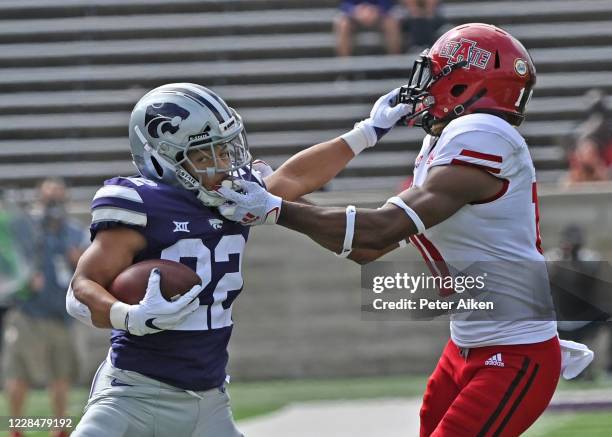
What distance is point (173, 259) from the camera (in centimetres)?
363

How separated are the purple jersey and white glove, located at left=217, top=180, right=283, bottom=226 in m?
0.08

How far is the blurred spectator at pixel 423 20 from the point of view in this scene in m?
10.7

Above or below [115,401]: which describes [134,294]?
above

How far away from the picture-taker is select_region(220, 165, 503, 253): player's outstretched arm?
3.65 m

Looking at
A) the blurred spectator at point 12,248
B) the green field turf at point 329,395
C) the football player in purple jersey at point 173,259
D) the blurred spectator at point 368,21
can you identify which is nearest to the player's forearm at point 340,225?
the football player in purple jersey at point 173,259

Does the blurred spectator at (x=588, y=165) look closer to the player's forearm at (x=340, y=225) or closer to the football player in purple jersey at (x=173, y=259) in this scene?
the player's forearm at (x=340, y=225)

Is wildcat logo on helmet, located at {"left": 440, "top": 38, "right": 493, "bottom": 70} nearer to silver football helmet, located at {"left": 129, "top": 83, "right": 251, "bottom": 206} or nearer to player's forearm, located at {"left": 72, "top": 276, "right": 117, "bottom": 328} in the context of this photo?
silver football helmet, located at {"left": 129, "top": 83, "right": 251, "bottom": 206}

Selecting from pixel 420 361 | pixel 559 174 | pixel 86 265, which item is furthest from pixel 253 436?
pixel 559 174

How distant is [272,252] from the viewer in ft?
31.9

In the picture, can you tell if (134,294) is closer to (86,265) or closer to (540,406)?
(86,265)

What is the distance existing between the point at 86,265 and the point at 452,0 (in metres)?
8.28

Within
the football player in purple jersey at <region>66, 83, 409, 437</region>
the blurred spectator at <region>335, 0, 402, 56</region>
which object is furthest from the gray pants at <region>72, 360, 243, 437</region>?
the blurred spectator at <region>335, 0, 402, 56</region>

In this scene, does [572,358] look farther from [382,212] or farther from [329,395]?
[329,395]

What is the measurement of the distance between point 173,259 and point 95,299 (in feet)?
0.88
